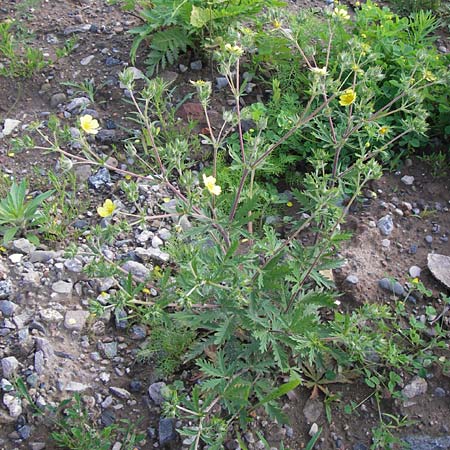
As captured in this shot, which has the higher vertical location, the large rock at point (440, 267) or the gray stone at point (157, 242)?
the large rock at point (440, 267)

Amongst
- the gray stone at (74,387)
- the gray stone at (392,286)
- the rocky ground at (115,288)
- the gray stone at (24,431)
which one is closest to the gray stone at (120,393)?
the rocky ground at (115,288)

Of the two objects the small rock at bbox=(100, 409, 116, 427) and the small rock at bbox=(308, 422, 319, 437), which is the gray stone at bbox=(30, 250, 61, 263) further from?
the small rock at bbox=(308, 422, 319, 437)

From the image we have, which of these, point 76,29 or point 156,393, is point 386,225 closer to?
point 156,393

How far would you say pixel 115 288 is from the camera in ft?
9.21

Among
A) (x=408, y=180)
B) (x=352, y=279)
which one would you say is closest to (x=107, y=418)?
(x=352, y=279)

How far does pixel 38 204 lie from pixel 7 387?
94 centimetres

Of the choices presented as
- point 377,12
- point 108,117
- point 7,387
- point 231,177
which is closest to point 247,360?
point 7,387

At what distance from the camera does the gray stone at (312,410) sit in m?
2.49

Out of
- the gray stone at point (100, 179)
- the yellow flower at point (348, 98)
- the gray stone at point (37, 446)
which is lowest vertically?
the gray stone at point (37, 446)

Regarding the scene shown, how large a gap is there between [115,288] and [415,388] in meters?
1.40

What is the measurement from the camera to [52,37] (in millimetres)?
4035

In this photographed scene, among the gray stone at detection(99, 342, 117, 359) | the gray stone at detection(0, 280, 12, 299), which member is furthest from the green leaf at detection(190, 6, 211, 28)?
the gray stone at detection(99, 342, 117, 359)

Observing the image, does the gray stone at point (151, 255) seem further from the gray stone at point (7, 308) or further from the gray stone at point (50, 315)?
the gray stone at point (7, 308)

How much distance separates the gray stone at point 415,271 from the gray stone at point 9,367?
1.86m
